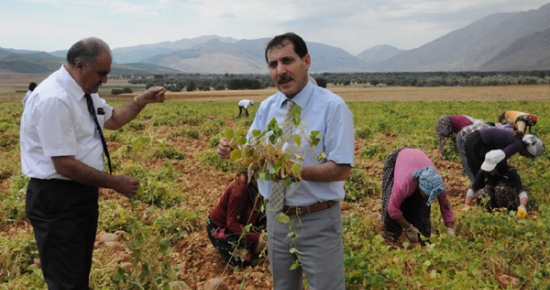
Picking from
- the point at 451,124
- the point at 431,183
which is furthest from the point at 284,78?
the point at 451,124

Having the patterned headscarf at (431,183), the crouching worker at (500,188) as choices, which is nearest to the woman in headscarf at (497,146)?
the crouching worker at (500,188)

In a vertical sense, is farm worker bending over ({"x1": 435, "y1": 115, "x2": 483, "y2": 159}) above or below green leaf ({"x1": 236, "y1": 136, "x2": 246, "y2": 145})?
below

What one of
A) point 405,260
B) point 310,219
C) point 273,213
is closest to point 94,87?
point 273,213

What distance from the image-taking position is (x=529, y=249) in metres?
4.07

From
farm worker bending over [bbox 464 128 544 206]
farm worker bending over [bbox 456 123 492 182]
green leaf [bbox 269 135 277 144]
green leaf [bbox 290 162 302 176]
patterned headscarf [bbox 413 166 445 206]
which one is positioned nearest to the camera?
green leaf [bbox 290 162 302 176]

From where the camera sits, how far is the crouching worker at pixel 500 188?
5387mm

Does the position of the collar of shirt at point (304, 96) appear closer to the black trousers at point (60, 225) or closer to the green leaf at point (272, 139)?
the green leaf at point (272, 139)

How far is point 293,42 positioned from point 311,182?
2.51 ft

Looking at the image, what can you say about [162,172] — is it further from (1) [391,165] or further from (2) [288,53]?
(2) [288,53]

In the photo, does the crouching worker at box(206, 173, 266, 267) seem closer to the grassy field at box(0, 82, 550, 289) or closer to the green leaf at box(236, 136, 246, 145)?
the grassy field at box(0, 82, 550, 289)

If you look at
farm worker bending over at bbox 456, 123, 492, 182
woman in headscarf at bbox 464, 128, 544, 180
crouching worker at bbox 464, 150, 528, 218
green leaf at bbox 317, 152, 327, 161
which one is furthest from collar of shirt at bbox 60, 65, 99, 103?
farm worker bending over at bbox 456, 123, 492, 182

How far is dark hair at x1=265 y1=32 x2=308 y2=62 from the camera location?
235 centimetres

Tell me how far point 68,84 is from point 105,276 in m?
1.76

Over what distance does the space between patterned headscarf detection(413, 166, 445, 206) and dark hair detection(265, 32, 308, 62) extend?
210cm
